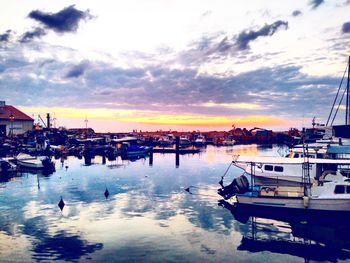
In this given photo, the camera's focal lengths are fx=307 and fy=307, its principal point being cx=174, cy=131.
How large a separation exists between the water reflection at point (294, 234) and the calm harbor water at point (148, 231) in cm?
8

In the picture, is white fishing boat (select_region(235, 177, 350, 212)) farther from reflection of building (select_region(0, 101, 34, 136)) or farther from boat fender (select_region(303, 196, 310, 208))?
reflection of building (select_region(0, 101, 34, 136))

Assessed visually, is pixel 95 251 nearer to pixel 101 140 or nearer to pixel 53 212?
pixel 53 212

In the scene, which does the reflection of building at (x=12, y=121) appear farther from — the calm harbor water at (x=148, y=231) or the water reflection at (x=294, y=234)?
the water reflection at (x=294, y=234)

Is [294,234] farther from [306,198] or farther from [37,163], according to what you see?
[37,163]

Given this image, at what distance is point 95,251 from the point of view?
23547mm

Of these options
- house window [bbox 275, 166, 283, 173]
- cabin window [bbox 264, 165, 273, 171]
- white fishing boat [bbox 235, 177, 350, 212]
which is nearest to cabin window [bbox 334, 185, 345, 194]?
white fishing boat [bbox 235, 177, 350, 212]

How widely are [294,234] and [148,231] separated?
43.2 ft

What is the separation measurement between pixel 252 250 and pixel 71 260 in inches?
536

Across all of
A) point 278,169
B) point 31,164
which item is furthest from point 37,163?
point 278,169

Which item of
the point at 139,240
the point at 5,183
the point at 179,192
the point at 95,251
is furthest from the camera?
the point at 5,183

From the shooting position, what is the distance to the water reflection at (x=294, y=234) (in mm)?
23938

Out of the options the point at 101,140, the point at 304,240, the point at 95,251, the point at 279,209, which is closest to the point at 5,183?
the point at 95,251

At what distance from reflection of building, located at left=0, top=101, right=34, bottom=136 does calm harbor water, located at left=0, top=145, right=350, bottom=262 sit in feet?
266

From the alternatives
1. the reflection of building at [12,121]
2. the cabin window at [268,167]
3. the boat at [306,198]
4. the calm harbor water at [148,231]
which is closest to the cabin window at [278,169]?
the cabin window at [268,167]
